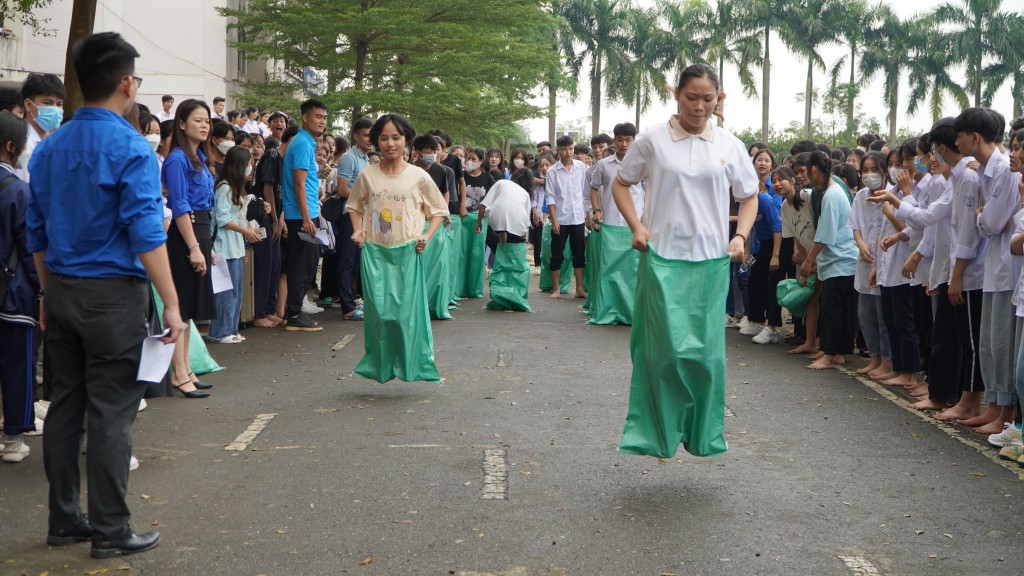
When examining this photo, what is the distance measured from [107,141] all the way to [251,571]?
179cm

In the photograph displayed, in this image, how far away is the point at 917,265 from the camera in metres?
8.79

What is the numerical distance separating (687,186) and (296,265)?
23.4 feet

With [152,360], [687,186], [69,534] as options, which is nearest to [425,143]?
[687,186]

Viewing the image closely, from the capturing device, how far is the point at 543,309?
14883mm

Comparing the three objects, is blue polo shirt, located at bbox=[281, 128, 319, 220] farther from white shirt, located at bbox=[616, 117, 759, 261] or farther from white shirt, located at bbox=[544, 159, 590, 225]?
white shirt, located at bbox=[616, 117, 759, 261]

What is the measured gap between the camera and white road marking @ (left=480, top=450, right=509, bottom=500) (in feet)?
19.3

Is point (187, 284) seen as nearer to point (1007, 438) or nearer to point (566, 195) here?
point (1007, 438)

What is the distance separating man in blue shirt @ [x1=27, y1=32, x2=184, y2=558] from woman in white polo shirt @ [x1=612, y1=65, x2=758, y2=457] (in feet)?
7.88

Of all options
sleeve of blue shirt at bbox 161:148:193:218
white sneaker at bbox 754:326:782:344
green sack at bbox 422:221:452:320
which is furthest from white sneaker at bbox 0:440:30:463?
white sneaker at bbox 754:326:782:344

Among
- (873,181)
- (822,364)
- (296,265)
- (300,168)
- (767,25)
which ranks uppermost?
(767,25)

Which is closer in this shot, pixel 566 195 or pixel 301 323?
pixel 301 323

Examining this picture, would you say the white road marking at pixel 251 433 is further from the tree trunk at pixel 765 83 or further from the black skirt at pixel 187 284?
the tree trunk at pixel 765 83

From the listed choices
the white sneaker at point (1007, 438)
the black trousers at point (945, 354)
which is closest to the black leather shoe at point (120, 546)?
the white sneaker at point (1007, 438)

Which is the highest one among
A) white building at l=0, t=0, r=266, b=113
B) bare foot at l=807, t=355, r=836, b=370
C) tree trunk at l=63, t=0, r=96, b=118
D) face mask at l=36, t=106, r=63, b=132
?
white building at l=0, t=0, r=266, b=113
